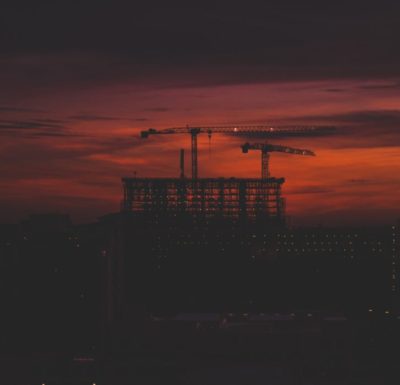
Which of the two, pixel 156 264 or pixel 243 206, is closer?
pixel 156 264

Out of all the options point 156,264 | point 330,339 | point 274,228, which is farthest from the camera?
point 274,228

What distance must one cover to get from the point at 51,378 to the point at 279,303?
41.7 meters

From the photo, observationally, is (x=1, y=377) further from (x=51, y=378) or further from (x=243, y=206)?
(x=243, y=206)

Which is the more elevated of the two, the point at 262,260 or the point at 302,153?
the point at 302,153

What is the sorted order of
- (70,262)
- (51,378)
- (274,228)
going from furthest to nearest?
(274,228), (70,262), (51,378)

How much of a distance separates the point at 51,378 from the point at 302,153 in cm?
7815

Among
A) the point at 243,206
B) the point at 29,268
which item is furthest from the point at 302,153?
the point at 29,268

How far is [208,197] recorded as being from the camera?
4038 inches

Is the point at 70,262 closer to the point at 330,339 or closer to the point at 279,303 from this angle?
the point at 330,339

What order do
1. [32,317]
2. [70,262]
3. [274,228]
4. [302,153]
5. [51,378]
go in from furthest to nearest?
[302,153], [274,228], [70,262], [32,317], [51,378]

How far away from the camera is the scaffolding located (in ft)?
331

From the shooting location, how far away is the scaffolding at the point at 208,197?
331 feet

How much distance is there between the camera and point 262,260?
3533 inches

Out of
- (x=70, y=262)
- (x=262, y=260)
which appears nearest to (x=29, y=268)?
(x=70, y=262)
